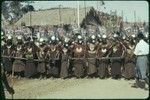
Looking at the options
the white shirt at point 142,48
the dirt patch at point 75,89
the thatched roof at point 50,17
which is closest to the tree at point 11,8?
the thatched roof at point 50,17

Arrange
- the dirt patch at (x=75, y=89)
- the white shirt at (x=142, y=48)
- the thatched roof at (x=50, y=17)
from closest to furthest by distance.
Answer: the dirt patch at (x=75, y=89), the white shirt at (x=142, y=48), the thatched roof at (x=50, y=17)

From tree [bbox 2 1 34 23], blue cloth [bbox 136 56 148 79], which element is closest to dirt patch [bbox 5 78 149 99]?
blue cloth [bbox 136 56 148 79]

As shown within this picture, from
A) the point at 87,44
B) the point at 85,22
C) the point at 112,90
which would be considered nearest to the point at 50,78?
the point at 87,44

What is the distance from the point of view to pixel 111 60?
16.2 metres

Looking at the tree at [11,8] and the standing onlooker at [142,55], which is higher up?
the tree at [11,8]

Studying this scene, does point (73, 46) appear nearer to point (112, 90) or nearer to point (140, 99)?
point (112, 90)

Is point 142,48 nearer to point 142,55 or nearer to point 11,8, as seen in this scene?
point 142,55

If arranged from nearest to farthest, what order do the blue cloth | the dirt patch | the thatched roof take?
the dirt patch, the blue cloth, the thatched roof

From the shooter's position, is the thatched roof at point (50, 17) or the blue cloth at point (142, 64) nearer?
the blue cloth at point (142, 64)

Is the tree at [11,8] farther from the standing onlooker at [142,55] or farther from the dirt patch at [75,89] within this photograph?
the standing onlooker at [142,55]

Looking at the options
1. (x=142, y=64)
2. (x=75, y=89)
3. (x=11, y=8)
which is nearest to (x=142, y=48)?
(x=142, y=64)

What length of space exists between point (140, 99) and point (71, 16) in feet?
104

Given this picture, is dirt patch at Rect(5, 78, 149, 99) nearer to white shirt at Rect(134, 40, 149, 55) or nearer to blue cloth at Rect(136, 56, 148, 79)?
blue cloth at Rect(136, 56, 148, 79)

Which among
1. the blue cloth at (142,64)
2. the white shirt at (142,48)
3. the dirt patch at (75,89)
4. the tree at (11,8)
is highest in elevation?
the tree at (11,8)
